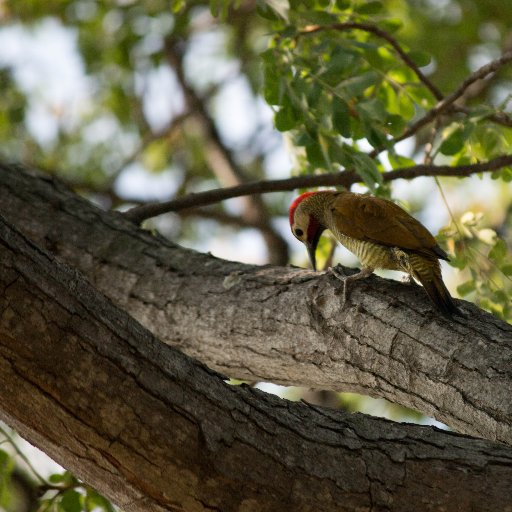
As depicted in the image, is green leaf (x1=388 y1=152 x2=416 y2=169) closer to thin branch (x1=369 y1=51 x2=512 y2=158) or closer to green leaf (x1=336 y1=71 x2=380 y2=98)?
thin branch (x1=369 y1=51 x2=512 y2=158)

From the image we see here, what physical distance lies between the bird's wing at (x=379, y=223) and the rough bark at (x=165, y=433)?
1.22m

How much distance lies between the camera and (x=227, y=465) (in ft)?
7.76

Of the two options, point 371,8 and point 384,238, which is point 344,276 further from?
point 371,8

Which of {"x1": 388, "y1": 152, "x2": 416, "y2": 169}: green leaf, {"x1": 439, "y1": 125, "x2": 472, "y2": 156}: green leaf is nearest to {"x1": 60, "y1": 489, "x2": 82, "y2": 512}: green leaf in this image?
{"x1": 388, "y1": 152, "x2": 416, "y2": 169}: green leaf

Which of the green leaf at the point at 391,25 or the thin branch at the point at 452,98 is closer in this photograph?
the thin branch at the point at 452,98

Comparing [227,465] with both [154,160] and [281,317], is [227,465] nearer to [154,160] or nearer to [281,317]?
[281,317]

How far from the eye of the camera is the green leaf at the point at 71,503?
3.63 meters

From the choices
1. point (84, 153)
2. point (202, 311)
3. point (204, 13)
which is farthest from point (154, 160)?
point (202, 311)

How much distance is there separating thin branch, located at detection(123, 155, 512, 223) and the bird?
0.11 metres

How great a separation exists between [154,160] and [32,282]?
7.12m

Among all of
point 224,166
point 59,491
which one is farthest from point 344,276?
point 224,166

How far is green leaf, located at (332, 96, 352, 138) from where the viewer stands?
12.4 feet

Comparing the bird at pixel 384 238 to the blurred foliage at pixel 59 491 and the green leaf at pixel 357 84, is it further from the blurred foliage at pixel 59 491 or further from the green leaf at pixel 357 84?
the blurred foliage at pixel 59 491

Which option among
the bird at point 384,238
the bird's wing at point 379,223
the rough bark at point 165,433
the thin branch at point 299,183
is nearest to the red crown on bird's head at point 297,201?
the bird at point 384,238
